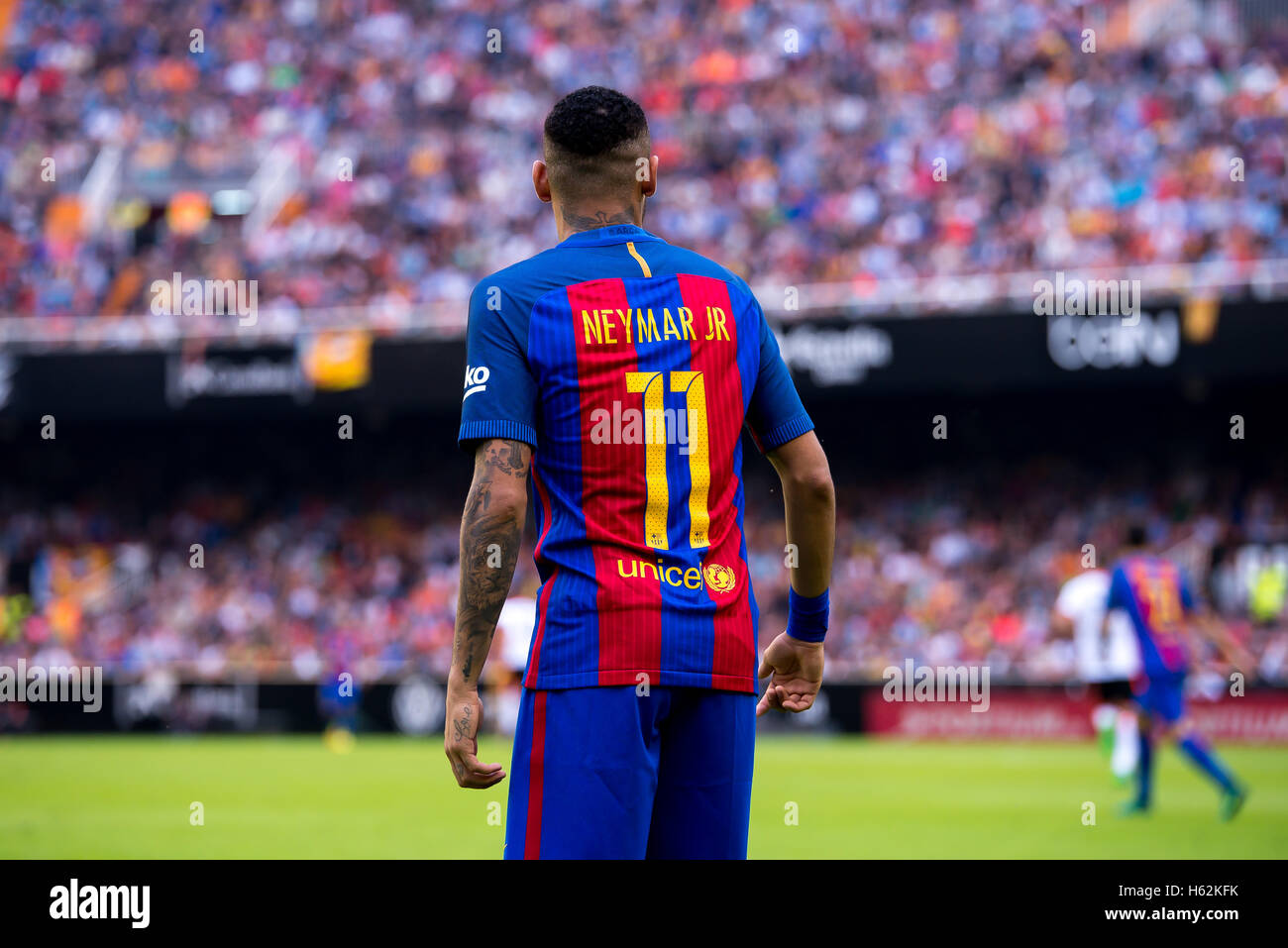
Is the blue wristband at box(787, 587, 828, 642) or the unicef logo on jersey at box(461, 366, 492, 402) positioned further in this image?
the blue wristband at box(787, 587, 828, 642)

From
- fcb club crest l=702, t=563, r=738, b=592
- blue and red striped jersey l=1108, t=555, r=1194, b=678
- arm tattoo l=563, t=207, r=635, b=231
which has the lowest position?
blue and red striped jersey l=1108, t=555, r=1194, b=678

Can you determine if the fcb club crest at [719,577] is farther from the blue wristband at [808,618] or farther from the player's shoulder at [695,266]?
the player's shoulder at [695,266]

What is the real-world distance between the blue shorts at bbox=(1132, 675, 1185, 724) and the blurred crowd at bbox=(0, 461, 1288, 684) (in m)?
8.36

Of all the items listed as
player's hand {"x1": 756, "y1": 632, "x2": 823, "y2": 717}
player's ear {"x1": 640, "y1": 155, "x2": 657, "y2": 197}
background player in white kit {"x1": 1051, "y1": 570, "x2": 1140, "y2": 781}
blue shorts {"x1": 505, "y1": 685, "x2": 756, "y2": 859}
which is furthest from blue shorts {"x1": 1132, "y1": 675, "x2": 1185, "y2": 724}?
player's ear {"x1": 640, "y1": 155, "x2": 657, "y2": 197}

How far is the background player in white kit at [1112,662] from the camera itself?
12742 millimetres

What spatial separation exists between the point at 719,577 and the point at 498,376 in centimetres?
65

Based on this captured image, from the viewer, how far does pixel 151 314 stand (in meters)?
25.7

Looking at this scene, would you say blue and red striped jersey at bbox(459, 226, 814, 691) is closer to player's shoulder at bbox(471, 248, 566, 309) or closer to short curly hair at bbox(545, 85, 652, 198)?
player's shoulder at bbox(471, 248, 566, 309)

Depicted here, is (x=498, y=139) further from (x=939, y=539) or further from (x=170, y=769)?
(x=170, y=769)

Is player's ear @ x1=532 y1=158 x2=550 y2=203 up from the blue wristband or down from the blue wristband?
up

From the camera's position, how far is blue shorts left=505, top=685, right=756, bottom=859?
3303 millimetres

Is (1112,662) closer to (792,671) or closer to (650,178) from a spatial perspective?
(792,671)

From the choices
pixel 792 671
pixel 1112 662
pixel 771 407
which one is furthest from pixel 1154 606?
pixel 771 407

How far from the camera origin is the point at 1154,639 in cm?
1220
